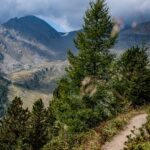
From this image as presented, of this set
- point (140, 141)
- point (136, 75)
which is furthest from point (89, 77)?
point (140, 141)

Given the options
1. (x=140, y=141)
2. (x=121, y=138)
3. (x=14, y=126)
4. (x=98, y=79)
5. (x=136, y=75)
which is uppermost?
(x=14, y=126)

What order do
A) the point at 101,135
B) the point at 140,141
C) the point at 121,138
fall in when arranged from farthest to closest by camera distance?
the point at 101,135
the point at 121,138
the point at 140,141

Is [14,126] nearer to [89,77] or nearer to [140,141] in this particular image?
[89,77]

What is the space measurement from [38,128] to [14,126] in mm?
5629

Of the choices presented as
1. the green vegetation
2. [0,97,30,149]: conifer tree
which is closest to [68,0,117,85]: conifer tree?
the green vegetation

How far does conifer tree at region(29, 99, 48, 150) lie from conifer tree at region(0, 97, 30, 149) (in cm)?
210

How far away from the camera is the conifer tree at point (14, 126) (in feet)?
223

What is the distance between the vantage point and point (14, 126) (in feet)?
224

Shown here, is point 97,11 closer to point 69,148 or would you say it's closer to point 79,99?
point 79,99

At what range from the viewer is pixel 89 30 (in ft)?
139

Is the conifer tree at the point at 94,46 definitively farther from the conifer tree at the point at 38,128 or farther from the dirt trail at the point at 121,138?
the conifer tree at the point at 38,128

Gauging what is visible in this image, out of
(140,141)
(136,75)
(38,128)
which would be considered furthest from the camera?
(38,128)

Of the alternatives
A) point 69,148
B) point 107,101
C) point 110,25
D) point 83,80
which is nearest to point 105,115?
point 107,101

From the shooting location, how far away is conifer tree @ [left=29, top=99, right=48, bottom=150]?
71250 mm
